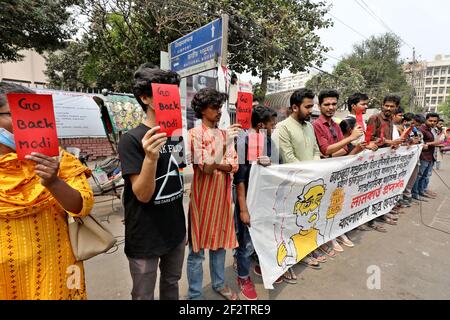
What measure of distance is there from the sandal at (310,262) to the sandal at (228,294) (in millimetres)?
968

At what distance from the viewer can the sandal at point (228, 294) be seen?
219cm

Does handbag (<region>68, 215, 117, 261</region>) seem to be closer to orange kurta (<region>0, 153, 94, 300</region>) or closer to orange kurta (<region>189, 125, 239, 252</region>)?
orange kurta (<region>0, 153, 94, 300</region>)

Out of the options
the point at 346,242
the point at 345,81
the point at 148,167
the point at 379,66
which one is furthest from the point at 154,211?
the point at 379,66

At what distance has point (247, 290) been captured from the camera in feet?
7.39

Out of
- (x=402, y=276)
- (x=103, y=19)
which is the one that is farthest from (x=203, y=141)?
(x=103, y=19)

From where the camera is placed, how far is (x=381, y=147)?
3.85 meters

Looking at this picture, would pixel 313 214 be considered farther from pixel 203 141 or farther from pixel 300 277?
pixel 203 141

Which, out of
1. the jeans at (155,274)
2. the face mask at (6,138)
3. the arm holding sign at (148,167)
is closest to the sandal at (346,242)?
the jeans at (155,274)

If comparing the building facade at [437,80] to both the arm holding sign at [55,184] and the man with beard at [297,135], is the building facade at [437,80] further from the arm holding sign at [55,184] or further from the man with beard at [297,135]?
the arm holding sign at [55,184]

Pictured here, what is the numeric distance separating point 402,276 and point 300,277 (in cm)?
104

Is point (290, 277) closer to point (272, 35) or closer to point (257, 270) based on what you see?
point (257, 270)

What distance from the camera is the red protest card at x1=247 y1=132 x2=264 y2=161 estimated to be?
2.22 m

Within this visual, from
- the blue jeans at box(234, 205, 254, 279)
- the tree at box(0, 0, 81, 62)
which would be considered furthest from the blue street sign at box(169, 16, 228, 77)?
the tree at box(0, 0, 81, 62)

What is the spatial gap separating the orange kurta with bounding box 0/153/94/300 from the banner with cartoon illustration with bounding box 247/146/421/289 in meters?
1.37
